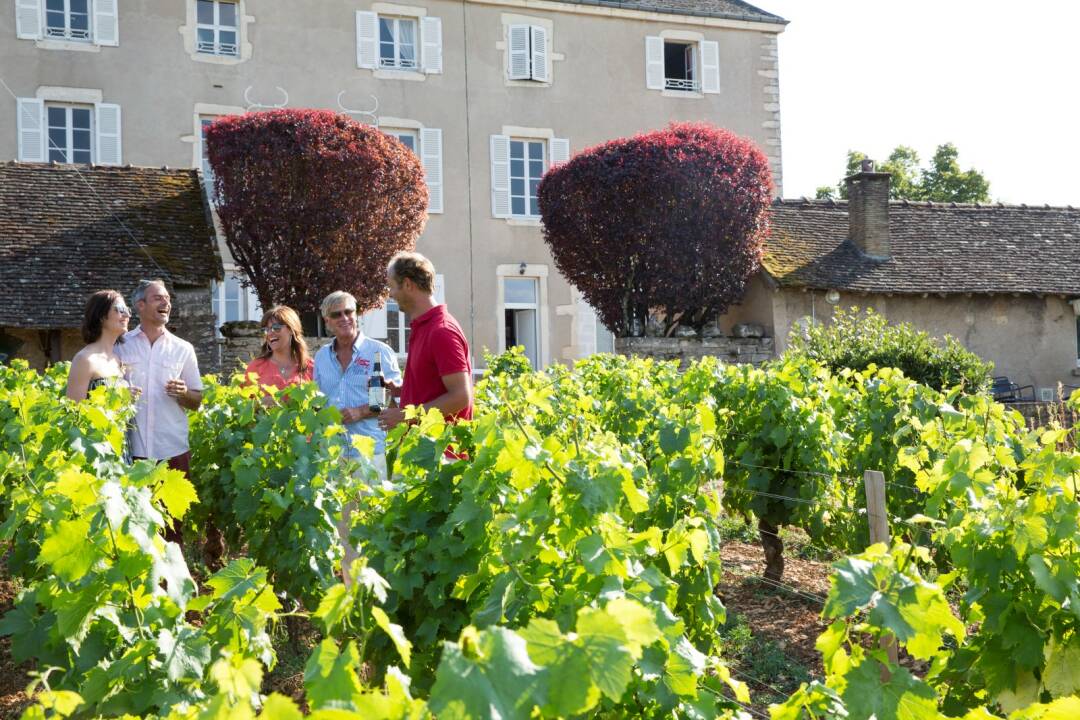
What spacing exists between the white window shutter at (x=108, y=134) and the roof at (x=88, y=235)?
5.86ft

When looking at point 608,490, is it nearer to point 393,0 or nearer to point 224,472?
point 224,472

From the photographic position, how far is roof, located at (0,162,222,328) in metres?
14.4

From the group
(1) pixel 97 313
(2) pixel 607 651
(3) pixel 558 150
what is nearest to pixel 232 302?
(3) pixel 558 150

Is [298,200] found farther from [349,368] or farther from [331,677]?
[331,677]

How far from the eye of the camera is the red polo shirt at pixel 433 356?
14.0 feet

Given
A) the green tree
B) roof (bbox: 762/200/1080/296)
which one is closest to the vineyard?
roof (bbox: 762/200/1080/296)

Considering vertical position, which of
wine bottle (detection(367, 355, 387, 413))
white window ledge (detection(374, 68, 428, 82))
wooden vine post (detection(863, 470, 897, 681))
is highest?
white window ledge (detection(374, 68, 428, 82))

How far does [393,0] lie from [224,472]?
1611cm

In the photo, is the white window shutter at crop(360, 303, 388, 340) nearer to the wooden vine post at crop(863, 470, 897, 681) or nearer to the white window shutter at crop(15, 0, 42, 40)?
the white window shutter at crop(15, 0, 42, 40)

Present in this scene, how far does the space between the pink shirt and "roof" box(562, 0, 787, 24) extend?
56.4 feet

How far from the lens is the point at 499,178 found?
20.7 meters

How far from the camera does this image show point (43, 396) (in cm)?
557

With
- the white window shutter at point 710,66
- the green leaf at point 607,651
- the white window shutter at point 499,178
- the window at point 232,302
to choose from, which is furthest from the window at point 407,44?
the green leaf at point 607,651

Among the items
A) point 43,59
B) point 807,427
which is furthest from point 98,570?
point 43,59
